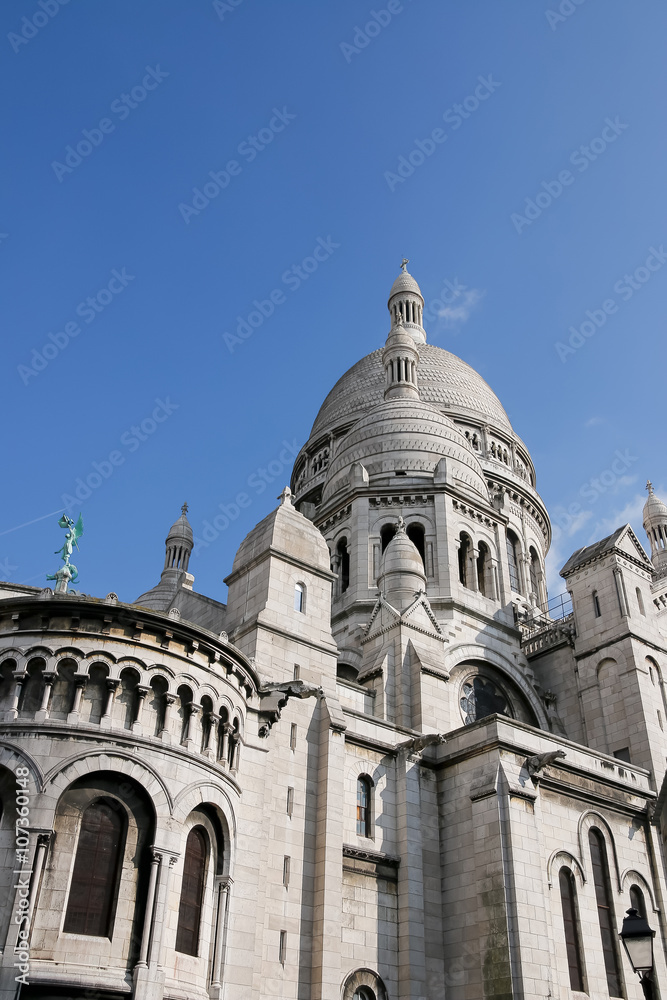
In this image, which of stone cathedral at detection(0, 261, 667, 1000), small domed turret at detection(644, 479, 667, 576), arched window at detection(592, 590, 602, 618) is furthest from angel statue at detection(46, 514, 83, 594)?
small domed turret at detection(644, 479, 667, 576)

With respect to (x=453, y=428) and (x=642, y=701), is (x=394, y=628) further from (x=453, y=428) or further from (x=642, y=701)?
(x=453, y=428)

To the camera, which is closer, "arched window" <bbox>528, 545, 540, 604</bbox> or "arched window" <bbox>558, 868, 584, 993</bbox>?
"arched window" <bbox>558, 868, 584, 993</bbox>

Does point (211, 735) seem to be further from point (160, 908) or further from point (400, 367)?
point (400, 367)

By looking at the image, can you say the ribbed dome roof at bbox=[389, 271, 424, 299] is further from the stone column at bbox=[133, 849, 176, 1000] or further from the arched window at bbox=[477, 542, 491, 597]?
the stone column at bbox=[133, 849, 176, 1000]

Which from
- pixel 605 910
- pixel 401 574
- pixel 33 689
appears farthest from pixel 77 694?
pixel 605 910

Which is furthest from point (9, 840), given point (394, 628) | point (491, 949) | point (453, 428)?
point (453, 428)

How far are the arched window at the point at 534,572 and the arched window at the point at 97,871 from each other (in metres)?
39.9

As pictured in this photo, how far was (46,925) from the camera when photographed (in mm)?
19078

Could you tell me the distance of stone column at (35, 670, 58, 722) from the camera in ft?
68.6

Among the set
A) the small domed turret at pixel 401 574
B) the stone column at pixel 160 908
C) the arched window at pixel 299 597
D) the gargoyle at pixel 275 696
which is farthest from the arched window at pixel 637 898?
the stone column at pixel 160 908

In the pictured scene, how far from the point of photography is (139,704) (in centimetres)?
2200

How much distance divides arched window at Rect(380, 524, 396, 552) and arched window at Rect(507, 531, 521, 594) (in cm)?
1182

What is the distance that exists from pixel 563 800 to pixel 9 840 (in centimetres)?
1857

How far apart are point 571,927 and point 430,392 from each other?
39.9 meters
